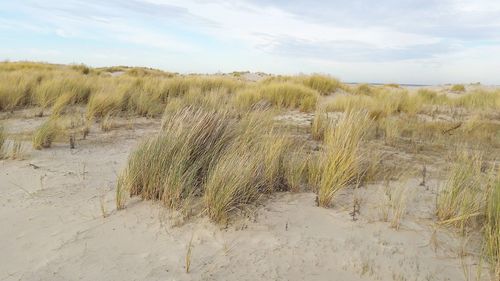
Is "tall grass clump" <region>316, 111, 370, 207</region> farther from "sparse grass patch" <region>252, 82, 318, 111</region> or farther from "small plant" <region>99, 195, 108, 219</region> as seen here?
"sparse grass patch" <region>252, 82, 318, 111</region>

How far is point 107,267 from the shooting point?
2.31 m

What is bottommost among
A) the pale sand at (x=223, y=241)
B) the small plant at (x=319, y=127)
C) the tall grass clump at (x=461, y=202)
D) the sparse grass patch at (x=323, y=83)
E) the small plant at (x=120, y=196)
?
the pale sand at (x=223, y=241)

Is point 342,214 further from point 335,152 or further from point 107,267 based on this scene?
point 107,267

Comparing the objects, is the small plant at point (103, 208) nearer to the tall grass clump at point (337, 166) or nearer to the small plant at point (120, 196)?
the small plant at point (120, 196)

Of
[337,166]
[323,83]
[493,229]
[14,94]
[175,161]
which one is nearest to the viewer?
[493,229]

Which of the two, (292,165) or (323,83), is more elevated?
(323,83)

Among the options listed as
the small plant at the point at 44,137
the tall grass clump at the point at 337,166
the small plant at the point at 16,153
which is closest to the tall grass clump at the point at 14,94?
the small plant at the point at 44,137

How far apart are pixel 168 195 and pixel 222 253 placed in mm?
735

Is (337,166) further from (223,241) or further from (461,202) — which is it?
(223,241)

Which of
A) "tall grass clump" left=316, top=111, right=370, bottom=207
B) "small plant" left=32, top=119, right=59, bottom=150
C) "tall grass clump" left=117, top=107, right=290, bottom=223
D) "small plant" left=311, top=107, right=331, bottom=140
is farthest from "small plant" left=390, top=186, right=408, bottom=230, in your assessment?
"small plant" left=32, top=119, right=59, bottom=150

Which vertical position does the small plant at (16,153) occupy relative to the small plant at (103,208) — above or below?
above

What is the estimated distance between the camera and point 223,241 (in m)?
2.55

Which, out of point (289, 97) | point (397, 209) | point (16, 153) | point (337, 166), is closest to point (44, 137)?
point (16, 153)

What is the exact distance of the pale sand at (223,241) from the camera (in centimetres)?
228
